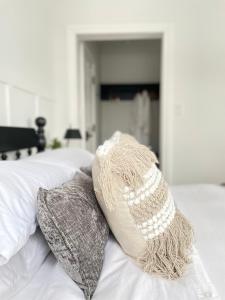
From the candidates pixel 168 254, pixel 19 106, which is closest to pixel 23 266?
pixel 168 254

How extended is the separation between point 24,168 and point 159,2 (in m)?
2.50

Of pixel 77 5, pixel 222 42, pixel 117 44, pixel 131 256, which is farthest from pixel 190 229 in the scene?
pixel 117 44

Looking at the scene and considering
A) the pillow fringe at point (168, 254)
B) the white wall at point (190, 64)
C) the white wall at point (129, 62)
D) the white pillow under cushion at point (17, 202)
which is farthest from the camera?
the white wall at point (129, 62)

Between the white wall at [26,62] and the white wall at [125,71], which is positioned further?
the white wall at [125,71]

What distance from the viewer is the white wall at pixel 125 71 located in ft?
15.3

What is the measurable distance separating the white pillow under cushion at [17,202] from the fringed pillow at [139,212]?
7.5 inches

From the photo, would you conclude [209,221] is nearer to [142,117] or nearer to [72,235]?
[72,235]

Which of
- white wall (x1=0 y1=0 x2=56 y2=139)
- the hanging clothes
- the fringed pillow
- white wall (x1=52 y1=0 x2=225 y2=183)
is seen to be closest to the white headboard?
white wall (x1=0 y1=0 x2=56 y2=139)

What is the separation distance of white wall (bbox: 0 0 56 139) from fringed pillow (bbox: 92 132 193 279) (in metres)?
0.99

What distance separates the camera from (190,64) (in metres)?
2.84

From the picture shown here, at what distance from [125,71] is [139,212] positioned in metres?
4.25

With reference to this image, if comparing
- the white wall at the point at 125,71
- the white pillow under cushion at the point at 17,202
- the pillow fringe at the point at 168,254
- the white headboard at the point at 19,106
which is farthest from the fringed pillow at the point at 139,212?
the white wall at the point at 125,71

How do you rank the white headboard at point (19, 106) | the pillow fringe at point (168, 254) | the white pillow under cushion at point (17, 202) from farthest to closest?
the white headboard at point (19, 106)
the pillow fringe at point (168, 254)
the white pillow under cushion at point (17, 202)

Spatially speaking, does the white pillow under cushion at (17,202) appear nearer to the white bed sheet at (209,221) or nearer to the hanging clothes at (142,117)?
the white bed sheet at (209,221)
